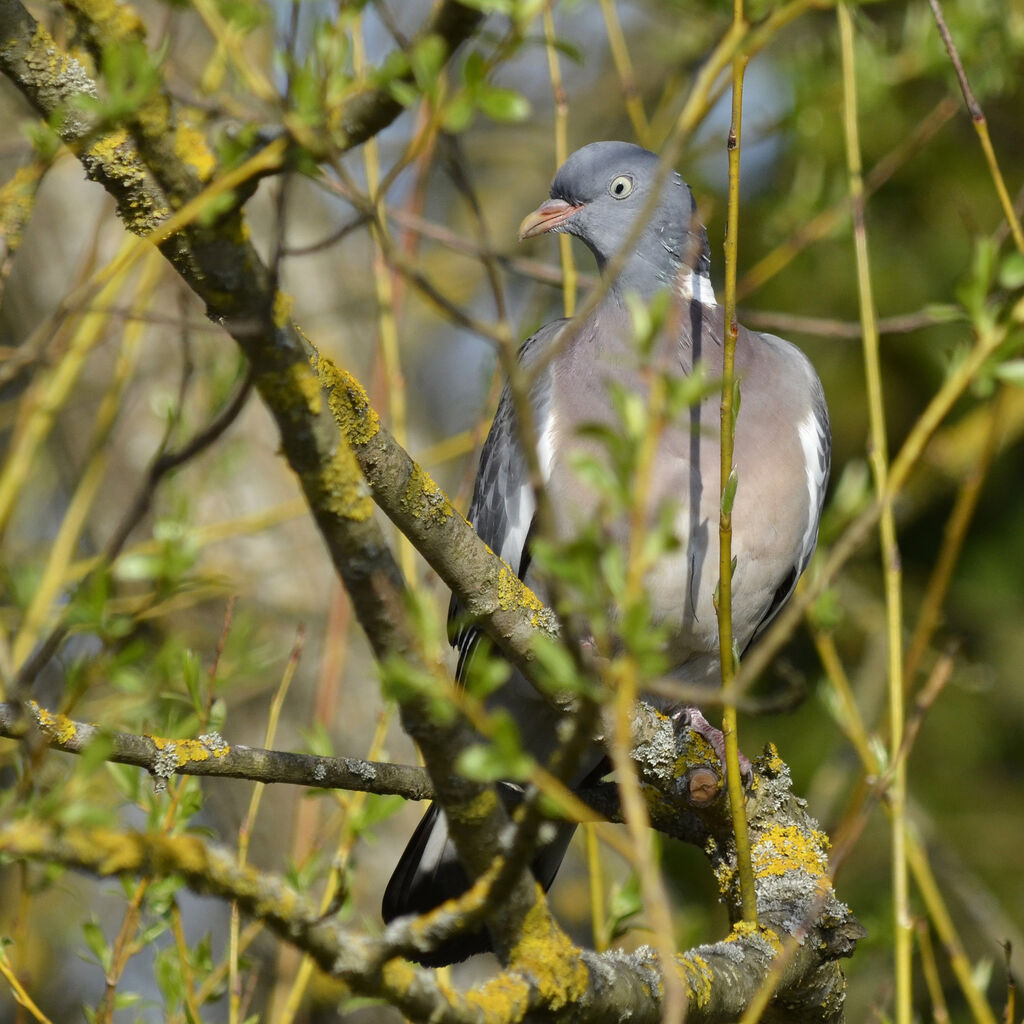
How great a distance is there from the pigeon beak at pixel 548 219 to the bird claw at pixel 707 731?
51.1 inches

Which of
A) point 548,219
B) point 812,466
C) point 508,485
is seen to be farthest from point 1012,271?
point 548,219

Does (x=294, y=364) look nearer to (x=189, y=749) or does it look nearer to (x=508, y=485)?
(x=189, y=749)

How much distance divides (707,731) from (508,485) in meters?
0.80

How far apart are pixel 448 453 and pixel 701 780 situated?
1.86 metres

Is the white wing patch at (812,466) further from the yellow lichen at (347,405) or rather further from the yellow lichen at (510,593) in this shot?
the yellow lichen at (347,405)

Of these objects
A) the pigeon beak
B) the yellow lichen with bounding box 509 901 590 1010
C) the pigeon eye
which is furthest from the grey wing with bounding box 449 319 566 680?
the yellow lichen with bounding box 509 901 590 1010

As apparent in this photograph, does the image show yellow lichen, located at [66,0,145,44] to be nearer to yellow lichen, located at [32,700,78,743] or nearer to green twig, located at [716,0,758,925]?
green twig, located at [716,0,758,925]

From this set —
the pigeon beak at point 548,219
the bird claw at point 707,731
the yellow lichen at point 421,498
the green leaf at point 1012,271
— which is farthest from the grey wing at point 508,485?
the green leaf at point 1012,271

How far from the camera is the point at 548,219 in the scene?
3336 mm

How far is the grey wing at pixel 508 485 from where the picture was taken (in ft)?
9.96

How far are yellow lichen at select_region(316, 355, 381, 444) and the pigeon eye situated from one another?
5.49 feet

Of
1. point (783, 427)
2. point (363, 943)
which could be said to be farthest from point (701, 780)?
point (363, 943)

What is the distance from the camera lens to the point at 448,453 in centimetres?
407

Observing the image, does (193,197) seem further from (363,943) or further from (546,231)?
(546,231)
